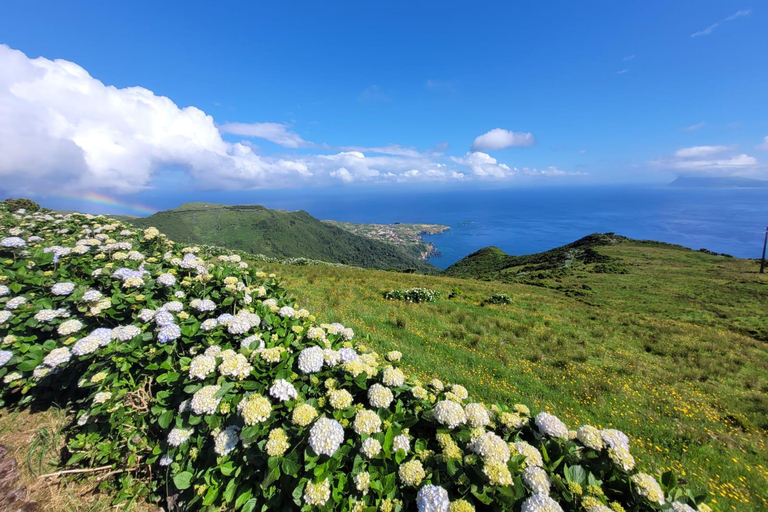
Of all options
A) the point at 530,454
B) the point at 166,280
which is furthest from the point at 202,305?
the point at 530,454

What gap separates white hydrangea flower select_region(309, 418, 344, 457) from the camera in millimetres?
2406

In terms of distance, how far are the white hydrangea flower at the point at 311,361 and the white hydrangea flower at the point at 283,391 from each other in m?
0.25

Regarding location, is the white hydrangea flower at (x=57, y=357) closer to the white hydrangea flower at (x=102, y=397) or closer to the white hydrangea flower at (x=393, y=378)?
the white hydrangea flower at (x=102, y=397)

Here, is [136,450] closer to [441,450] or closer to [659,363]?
[441,450]

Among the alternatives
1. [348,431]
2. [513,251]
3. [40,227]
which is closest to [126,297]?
[348,431]

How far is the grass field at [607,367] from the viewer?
18.6ft

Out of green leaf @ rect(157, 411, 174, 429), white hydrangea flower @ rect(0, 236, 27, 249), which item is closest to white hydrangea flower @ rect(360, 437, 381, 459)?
green leaf @ rect(157, 411, 174, 429)

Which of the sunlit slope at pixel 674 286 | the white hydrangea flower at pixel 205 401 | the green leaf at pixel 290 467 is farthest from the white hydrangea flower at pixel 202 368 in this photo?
the sunlit slope at pixel 674 286

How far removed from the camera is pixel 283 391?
9.48ft

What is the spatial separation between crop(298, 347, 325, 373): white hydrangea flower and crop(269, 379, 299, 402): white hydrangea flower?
248 mm

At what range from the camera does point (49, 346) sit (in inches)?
146

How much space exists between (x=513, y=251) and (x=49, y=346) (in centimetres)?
16238

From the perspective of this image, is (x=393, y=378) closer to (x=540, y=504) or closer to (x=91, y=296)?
(x=540, y=504)

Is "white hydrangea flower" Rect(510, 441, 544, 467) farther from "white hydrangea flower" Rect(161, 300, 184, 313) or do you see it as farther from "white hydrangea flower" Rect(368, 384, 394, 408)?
"white hydrangea flower" Rect(161, 300, 184, 313)
